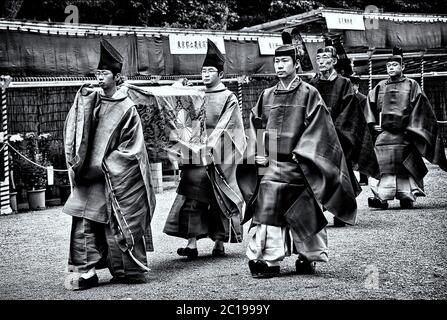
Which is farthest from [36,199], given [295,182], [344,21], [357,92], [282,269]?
[344,21]

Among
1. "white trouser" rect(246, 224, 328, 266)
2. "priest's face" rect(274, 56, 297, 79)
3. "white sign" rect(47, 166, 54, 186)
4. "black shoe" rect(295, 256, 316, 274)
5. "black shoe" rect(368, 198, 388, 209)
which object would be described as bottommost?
"black shoe" rect(368, 198, 388, 209)

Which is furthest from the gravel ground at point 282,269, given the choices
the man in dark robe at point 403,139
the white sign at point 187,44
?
the white sign at point 187,44

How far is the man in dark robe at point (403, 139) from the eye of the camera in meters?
11.6

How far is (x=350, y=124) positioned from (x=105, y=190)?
417 cm

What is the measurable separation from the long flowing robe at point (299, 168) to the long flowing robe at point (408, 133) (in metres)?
4.92

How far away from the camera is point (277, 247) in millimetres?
6805

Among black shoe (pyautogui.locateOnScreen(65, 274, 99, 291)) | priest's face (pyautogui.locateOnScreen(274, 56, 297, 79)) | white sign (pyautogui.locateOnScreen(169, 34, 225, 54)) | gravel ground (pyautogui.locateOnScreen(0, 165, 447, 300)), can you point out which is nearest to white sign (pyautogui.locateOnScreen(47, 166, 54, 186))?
gravel ground (pyautogui.locateOnScreen(0, 165, 447, 300))

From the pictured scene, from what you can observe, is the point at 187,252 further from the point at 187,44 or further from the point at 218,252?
the point at 187,44

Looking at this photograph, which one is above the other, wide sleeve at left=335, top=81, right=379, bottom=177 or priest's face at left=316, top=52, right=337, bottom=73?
priest's face at left=316, top=52, right=337, bottom=73

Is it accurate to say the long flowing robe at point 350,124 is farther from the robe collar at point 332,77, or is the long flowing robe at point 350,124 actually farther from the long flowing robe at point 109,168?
the long flowing robe at point 109,168

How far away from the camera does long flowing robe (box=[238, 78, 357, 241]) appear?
6.82 metres

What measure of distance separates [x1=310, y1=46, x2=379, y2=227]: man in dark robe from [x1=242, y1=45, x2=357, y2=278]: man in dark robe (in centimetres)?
306

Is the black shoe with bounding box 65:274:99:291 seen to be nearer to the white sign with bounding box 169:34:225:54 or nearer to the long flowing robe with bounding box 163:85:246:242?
the long flowing robe with bounding box 163:85:246:242

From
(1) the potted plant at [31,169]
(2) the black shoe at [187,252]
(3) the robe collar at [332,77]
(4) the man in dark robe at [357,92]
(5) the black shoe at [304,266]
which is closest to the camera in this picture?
(5) the black shoe at [304,266]
